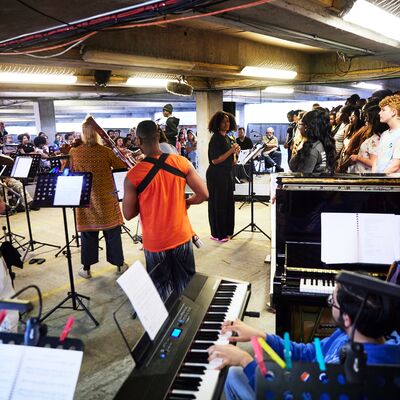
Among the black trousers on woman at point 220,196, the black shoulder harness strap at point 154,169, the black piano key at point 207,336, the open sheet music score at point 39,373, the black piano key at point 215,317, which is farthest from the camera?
the black trousers on woman at point 220,196

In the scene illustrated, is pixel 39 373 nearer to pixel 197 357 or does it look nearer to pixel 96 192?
pixel 197 357

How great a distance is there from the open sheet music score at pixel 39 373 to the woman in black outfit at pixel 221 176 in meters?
4.52

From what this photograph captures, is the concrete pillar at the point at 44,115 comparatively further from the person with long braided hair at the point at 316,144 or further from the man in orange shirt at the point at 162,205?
the person with long braided hair at the point at 316,144

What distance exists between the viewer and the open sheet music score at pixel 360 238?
2348 mm

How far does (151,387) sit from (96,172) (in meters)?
3.04

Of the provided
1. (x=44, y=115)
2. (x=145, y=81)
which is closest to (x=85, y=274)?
(x=145, y=81)

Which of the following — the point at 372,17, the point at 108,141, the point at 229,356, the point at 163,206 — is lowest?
the point at 229,356

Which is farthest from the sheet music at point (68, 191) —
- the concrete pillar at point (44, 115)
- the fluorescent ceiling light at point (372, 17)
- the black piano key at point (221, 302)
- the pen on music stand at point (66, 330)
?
the concrete pillar at point (44, 115)

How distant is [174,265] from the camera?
3.03 metres

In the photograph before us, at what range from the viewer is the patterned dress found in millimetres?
4227

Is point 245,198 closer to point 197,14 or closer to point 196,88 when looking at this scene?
point 196,88

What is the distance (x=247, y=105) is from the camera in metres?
23.6

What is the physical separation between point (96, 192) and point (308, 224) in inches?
95.8

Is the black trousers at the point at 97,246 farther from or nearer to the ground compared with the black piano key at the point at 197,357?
nearer to the ground
